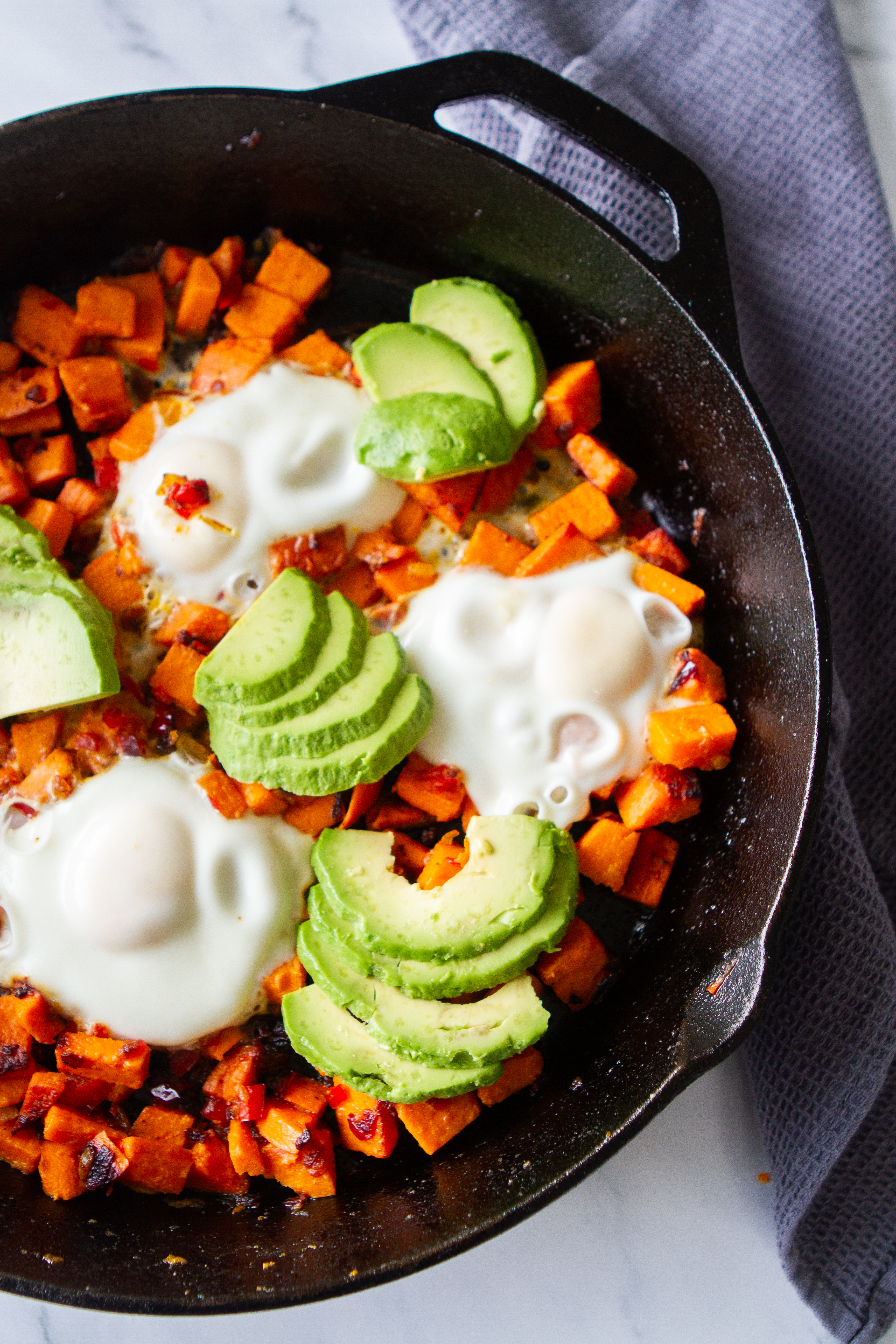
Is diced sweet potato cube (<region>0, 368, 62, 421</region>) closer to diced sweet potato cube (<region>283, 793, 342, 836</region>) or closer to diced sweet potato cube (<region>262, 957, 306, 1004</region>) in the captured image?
diced sweet potato cube (<region>283, 793, 342, 836</region>)

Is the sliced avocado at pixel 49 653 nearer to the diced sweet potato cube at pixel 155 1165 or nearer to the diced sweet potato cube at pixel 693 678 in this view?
the diced sweet potato cube at pixel 155 1165

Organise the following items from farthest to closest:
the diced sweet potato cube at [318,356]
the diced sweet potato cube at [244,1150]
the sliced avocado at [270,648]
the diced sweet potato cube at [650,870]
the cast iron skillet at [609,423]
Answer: the diced sweet potato cube at [318,356], the diced sweet potato cube at [650,870], the diced sweet potato cube at [244,1150], the sliced avocado at [270,648], the cast iron skillet at [609,423]

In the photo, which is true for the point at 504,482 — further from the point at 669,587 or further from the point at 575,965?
the point at 575,965

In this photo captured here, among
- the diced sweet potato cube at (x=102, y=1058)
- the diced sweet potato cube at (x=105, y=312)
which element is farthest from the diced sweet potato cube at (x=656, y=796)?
the diced sweet potato cube at (x=105, y=312)

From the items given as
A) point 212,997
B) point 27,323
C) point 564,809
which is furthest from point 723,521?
point 27,323

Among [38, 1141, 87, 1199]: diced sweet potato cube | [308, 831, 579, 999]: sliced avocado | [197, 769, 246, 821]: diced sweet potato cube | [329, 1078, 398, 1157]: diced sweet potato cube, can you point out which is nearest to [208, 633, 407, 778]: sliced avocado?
[197, 769, 246, 821]: diced sweet potato cube
